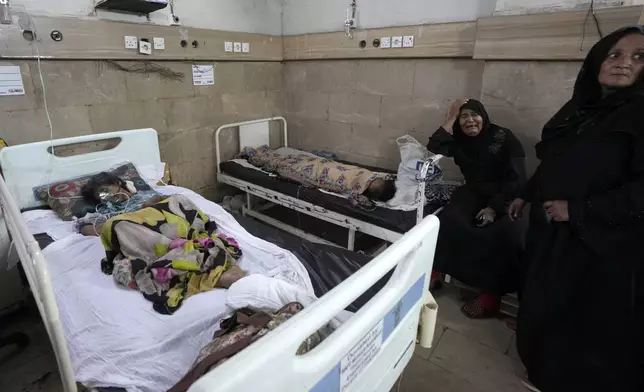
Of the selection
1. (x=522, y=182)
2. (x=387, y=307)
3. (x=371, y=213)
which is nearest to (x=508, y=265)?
(x=522, y=182)

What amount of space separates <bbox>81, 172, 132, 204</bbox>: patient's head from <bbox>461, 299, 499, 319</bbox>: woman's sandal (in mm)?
2365

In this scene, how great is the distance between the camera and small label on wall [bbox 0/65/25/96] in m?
2.21

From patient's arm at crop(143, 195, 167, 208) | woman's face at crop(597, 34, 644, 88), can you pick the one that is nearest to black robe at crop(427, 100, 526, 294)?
woman's face at crop(597, 34, 644, 88)

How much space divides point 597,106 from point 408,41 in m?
1.82

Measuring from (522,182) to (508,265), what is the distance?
0.54 meters

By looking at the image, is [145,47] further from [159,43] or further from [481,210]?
[481,210]

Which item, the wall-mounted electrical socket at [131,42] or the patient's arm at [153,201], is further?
the wall-mounted electrical socket at [131,42]

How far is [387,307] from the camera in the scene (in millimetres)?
1018

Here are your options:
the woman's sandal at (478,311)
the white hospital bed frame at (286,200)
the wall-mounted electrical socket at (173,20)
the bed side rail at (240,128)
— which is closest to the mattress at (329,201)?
the white hospital bed frame at (286,200)

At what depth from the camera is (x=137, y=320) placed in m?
1.43

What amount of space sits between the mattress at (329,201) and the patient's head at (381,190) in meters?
0.10

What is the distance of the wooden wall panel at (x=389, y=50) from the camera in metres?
2.78

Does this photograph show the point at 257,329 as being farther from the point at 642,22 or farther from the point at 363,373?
the point at 642,22

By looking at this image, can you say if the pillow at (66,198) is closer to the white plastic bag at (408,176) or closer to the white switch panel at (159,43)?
the white switch panel at (159,43)
